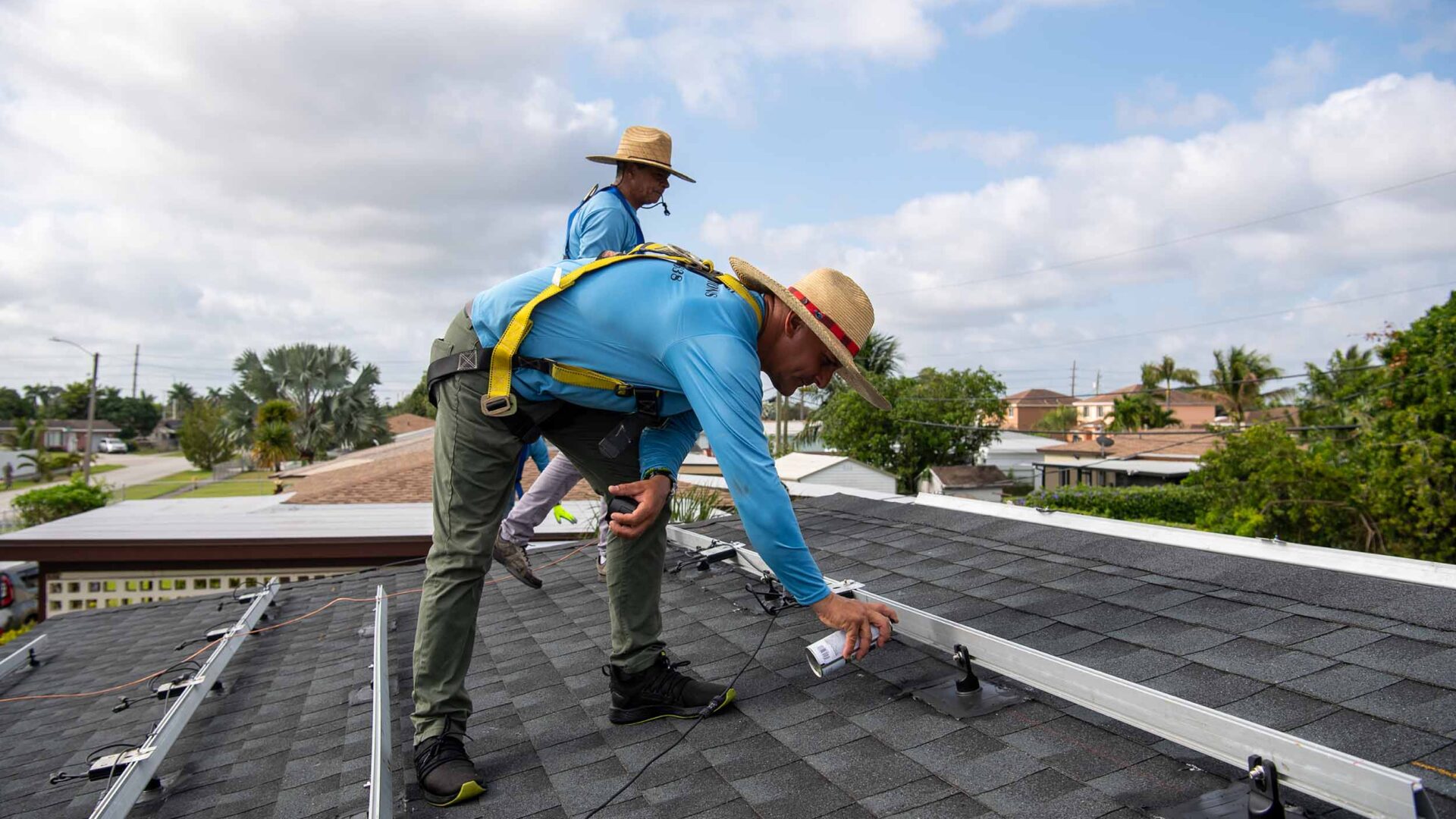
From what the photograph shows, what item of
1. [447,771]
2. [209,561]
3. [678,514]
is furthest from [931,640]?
[209,561]

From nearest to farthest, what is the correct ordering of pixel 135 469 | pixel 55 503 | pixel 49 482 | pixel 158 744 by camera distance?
pixel 158 744 → pixel 55 503 → pixel 49 482 → pixel 135 469

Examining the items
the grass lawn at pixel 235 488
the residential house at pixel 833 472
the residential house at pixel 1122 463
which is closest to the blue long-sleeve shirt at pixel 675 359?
the residential house at pixel 833 472

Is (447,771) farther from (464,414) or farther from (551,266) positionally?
(551,266)

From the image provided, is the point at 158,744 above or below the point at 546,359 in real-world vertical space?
below

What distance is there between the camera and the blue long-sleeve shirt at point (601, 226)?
11.6ft

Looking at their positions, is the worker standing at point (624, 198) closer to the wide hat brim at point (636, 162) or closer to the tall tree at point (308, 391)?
the wide hat brim at point (636, 162)

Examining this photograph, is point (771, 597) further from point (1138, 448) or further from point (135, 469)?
point (135, 469)

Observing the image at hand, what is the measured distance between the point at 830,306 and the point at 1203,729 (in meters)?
1.26

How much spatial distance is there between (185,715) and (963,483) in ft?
108

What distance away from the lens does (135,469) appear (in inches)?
2259

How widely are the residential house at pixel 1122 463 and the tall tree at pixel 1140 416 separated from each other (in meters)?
2.41

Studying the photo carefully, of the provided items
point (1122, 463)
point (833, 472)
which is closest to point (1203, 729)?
point (833, 472)

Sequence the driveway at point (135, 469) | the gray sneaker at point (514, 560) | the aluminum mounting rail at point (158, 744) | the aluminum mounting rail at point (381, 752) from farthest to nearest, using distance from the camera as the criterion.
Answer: the driveway at point (135, 469)
the gray sneaker at point (514, 560)
the aluminum mounting rail at point (158, 744)
the aluminum mounting rail at point (381, 752)

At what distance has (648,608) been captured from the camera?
101 inches
